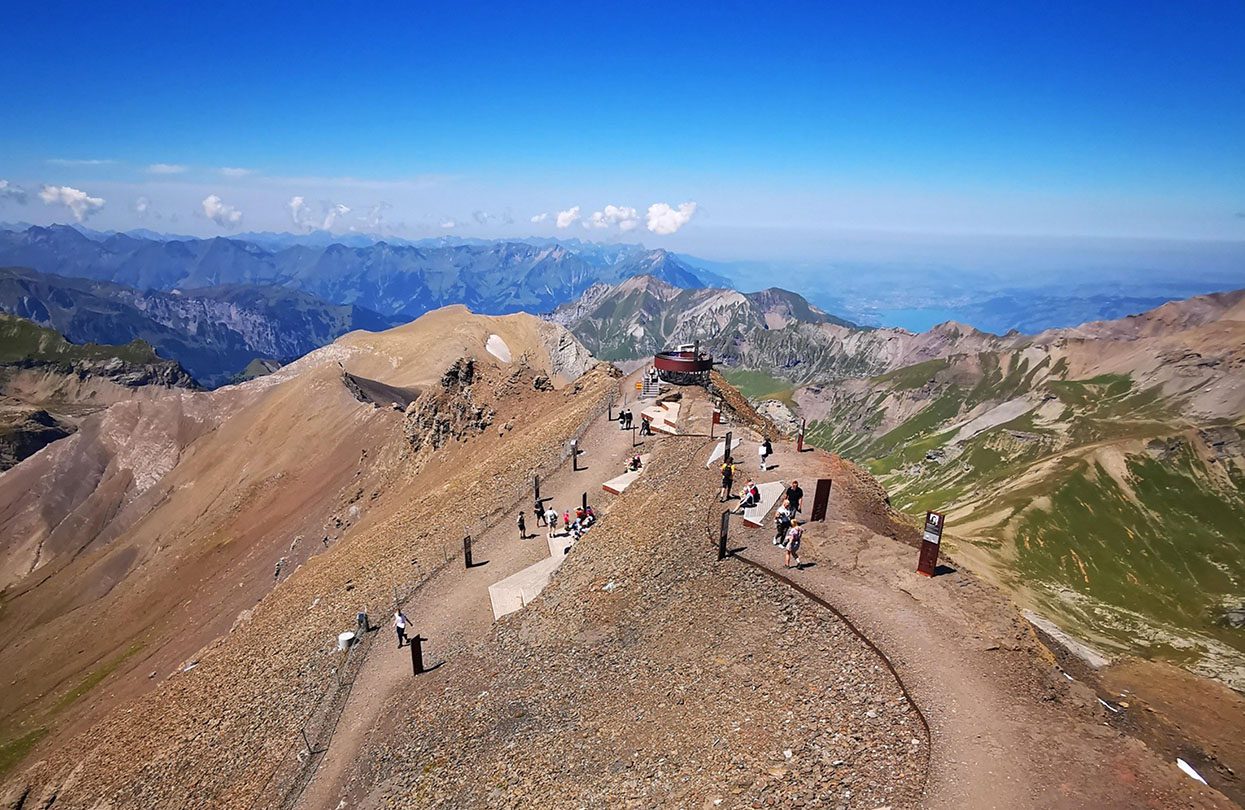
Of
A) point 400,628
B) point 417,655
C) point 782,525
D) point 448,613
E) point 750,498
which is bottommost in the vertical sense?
point 448,613

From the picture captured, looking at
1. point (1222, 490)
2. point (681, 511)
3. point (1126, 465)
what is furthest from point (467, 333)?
point (1222, 490)

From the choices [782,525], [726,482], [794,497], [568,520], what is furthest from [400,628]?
[794,497]

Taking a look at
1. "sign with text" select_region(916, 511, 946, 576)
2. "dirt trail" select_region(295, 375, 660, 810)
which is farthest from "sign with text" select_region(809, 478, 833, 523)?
"dirt trail" select_region(295, 375, 660, 810)

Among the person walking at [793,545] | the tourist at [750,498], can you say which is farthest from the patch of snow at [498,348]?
the person walking at [793,545]

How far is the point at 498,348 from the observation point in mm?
179375

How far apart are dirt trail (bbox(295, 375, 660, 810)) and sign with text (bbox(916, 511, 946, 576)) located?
1625 cm

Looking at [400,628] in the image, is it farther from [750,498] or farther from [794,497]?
[794,497]

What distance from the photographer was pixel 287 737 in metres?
26.2

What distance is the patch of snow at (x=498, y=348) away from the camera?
176 metres

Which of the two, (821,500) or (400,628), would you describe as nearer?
(821,500)

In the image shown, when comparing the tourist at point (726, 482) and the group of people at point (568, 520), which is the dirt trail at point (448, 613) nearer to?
the group of people at point (568, 520)

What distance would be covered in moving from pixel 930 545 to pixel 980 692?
578 centimetres

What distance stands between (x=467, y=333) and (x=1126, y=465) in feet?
635

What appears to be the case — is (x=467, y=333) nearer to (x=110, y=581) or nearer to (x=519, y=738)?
(x=110, y=581)
